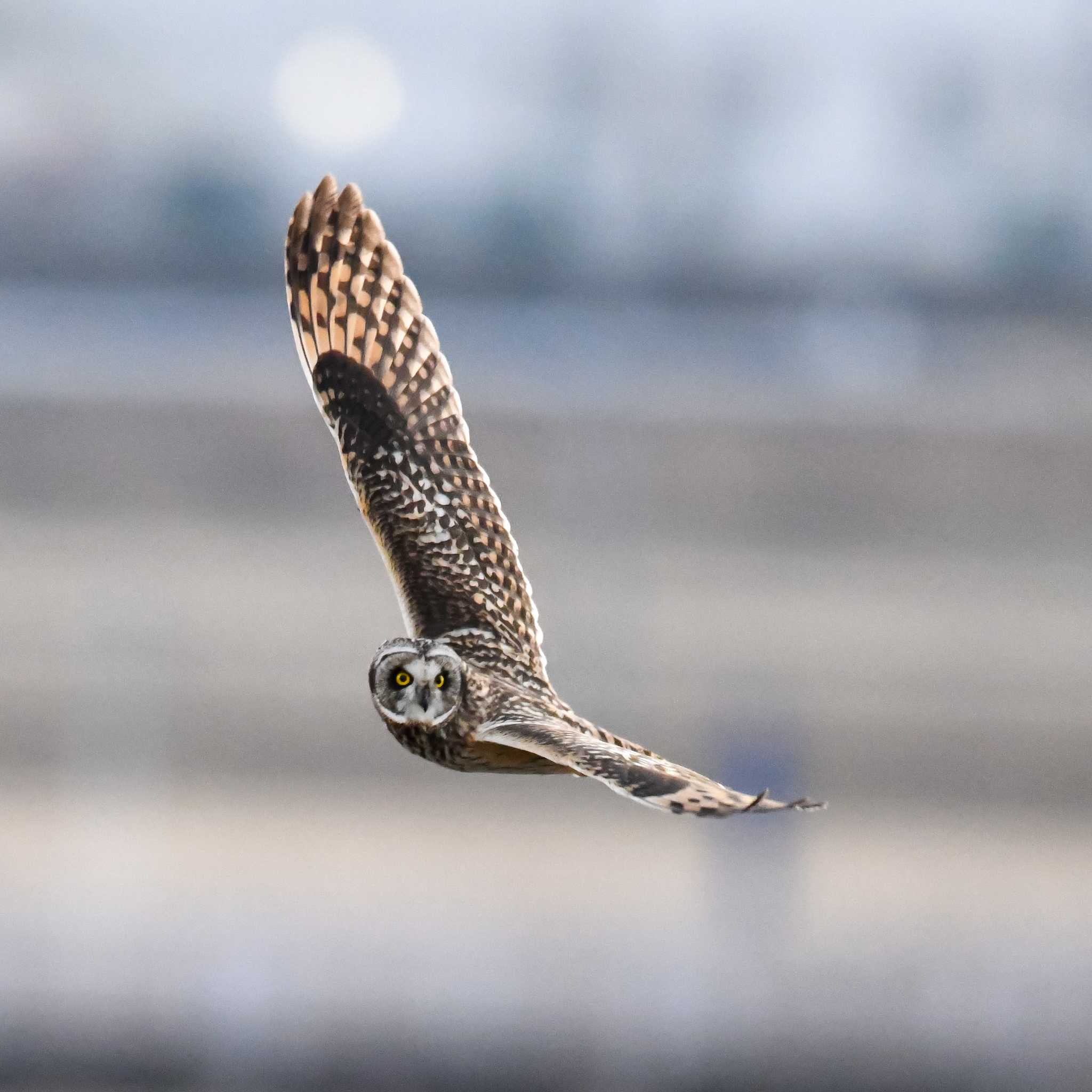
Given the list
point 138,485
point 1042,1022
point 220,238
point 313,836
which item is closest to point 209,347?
point 138,485

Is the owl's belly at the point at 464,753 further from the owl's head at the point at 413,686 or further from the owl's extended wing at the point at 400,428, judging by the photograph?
the owl's extended wing at the point at 400,428

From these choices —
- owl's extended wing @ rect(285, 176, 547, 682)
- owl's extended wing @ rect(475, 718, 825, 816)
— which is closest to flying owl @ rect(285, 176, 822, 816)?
owl's extended wing @ rect(285, 176, 547, 682)

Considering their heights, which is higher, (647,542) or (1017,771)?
(647,542)

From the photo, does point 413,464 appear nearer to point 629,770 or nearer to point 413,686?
point 413,686

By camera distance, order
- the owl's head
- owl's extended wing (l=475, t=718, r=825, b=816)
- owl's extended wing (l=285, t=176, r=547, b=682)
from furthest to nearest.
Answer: owl's extended wing (l=285, t=176, r=547, b=682)
the owl's head
owl's extended wing (l=475, t=718, r=825, b=816)

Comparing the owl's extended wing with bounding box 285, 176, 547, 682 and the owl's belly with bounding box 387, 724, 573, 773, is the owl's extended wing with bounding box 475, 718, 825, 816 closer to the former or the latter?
the owl's belly with bounding box 387, 724, 573, 773

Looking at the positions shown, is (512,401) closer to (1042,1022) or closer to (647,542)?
(647,542)
